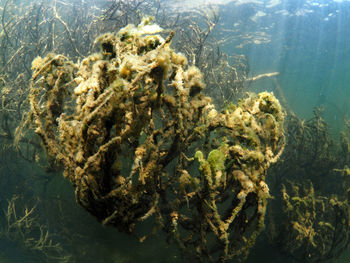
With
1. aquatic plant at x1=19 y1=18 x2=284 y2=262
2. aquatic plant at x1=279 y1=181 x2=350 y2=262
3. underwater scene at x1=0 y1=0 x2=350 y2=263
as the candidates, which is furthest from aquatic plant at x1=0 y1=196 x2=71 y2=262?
aquatic plant at x1=279 y1=181 x2=350 y2=262

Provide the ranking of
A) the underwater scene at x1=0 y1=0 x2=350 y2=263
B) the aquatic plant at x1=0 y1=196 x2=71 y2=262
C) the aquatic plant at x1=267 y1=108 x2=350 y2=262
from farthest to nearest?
the aquatic plant at x1=0 y1=196 x2=71 y2=262 → the aquatic plant at x1=267 y1=108 x2=350 y2=262 → the underwater scene at x1=0 y1=0 x2=350 y2=263

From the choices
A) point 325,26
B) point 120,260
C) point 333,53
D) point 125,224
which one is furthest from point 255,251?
point 333,53

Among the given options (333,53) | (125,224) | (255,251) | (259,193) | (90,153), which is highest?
(90,153)

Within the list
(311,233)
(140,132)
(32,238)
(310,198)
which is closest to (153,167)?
(140,132)

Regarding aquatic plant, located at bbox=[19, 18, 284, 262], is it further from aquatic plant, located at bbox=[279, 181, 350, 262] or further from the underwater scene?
aquatic plant, located at bbox=[279, 181, 350, 262]

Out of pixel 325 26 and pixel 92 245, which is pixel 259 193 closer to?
pixel 92 245

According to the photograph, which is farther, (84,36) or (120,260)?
(84,36)

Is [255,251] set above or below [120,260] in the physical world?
below
